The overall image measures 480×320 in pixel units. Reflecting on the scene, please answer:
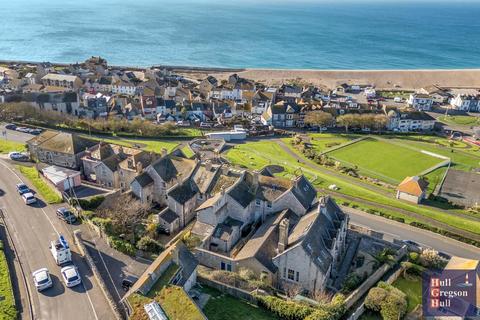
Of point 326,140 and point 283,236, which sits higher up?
point 283,236

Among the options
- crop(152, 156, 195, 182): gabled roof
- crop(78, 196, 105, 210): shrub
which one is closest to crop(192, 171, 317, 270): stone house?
crop(152, 156, 195, 182): gabled roof

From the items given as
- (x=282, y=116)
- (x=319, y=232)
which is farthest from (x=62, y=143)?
(x=282, y=116)

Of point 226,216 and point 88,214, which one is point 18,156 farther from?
point 226,216

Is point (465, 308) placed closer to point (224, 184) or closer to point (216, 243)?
point (216, 243)

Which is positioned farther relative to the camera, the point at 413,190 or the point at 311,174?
the point at 311,174

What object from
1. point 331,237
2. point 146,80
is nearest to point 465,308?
point 331,237

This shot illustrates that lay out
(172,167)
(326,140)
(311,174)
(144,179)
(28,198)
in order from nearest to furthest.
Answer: (28,198) < (144,179) < (172,167) < (311,174) < (326,140)

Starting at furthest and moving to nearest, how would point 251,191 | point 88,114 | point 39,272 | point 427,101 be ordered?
point 427,101 → point 88,114 → point 251,191 → point 39,272
